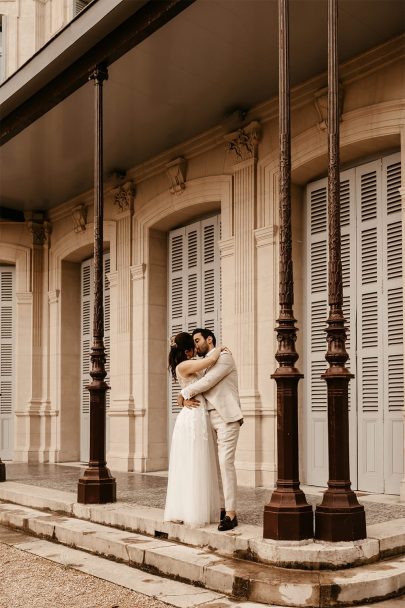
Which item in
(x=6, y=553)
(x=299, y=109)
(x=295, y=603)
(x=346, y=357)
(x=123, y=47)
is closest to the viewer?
(x=295, y=603)

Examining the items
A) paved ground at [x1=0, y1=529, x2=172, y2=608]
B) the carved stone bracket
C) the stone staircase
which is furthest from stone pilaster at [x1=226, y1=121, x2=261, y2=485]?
paved ground at [x1=0, y1=529, x2=172, y2=608]

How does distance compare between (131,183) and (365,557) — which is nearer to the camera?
(365,557)

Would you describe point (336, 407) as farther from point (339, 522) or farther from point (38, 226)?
point (38, 226)

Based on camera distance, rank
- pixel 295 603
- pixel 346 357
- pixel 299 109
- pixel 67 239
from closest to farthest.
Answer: pixel 295 603
pixel 346 357
pixel 299 109
pixel 67 239

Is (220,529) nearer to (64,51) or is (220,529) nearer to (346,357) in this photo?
(346,357)

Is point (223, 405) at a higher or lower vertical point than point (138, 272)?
lower

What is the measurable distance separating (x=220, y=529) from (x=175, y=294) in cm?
636

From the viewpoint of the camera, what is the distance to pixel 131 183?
475 inches

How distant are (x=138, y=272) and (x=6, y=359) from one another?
4518 millimetres

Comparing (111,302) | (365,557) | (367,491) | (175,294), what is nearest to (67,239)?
(111,302)

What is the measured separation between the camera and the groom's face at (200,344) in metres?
6.50

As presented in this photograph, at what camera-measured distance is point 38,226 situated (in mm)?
14570

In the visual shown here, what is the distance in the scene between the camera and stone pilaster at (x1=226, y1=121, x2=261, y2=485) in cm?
932

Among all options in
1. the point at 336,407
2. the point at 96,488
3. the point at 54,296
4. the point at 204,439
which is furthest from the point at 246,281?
the point at 54,296
